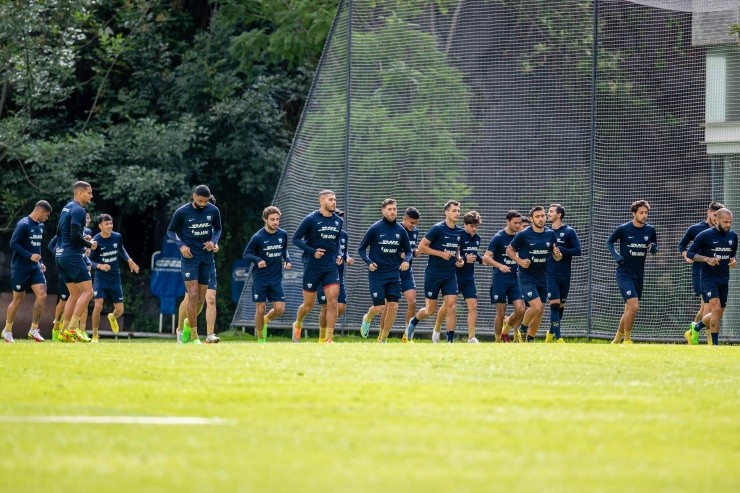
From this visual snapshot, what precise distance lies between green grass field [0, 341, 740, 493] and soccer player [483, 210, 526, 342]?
25.6 ft

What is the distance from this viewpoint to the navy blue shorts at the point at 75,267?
69.5ft

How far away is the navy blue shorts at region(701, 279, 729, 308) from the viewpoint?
74.1 feet

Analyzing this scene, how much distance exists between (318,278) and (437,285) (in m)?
2.26

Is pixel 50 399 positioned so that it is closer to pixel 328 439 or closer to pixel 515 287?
pixel 328 439

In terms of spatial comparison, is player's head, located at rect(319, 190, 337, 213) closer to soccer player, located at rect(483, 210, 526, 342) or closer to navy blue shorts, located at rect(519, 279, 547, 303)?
soccer player, located at rect(483, 210, 526, 342)

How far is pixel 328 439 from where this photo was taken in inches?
346

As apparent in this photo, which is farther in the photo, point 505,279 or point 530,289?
point 505,279

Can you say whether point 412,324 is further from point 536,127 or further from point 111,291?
point 536,127

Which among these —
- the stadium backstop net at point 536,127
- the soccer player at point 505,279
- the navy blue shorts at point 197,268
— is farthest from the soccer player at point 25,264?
the stadium backstop net at point 536,127

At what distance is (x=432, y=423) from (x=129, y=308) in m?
28.1

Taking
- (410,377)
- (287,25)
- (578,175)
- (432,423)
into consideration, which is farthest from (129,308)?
(432,423)

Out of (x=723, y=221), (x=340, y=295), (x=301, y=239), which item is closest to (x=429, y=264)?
(x=301, y=239)

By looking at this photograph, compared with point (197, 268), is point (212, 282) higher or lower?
lower

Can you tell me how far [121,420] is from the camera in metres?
9.60
